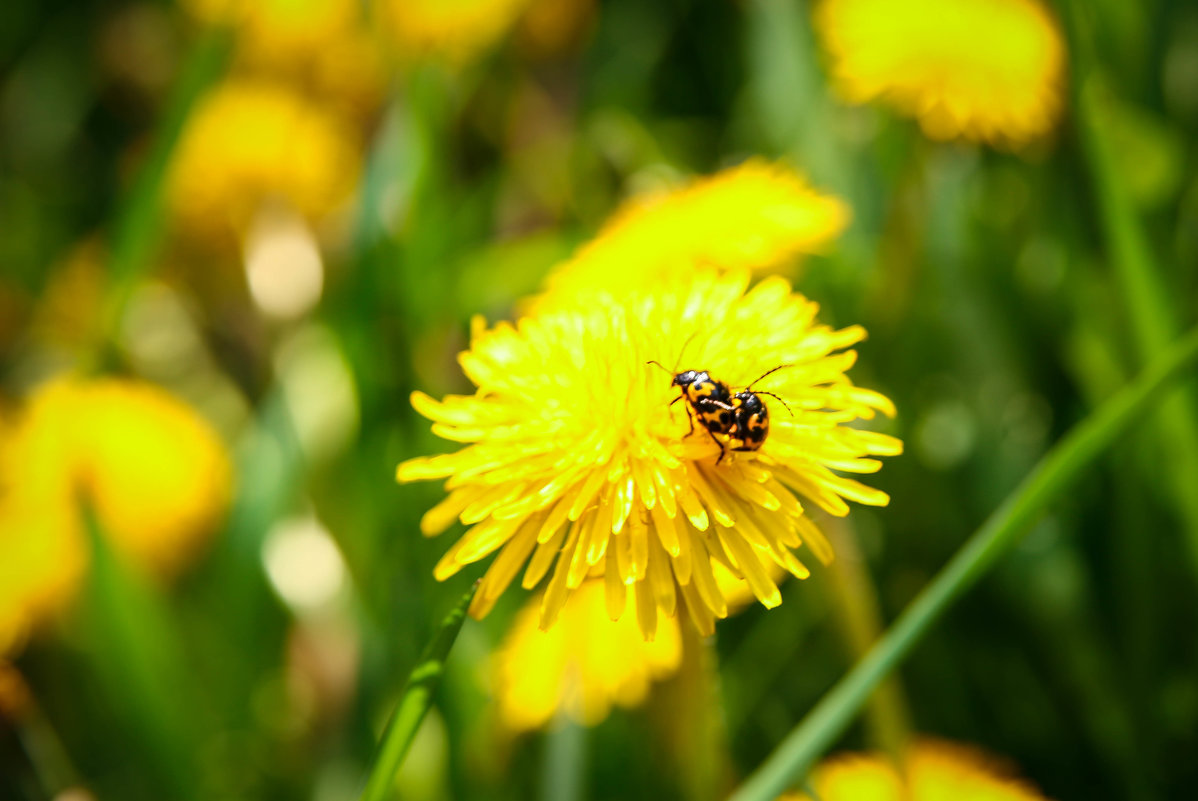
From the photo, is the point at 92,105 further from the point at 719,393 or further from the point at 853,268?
the point at 719,393

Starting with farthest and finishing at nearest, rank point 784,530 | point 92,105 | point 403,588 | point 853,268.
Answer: point 92,105, point 853,268, point 403,588, point 784,530

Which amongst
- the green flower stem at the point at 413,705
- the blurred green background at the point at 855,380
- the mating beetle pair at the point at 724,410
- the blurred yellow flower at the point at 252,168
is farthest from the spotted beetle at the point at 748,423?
the blurred yellow flower at the point at 252,168

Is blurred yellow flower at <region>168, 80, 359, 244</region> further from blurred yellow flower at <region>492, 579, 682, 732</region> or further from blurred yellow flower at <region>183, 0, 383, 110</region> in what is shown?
blurred yellow flower at <region>492, 579, 682, 732</region>

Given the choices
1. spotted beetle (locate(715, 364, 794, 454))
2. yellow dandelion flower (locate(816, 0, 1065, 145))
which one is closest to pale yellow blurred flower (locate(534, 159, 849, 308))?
yellow dandelion flower (locate(816, 0, 1065, 145))

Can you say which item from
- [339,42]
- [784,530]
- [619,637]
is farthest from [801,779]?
[339,42]

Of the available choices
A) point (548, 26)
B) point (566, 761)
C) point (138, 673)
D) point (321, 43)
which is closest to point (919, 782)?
point (566, 761)
